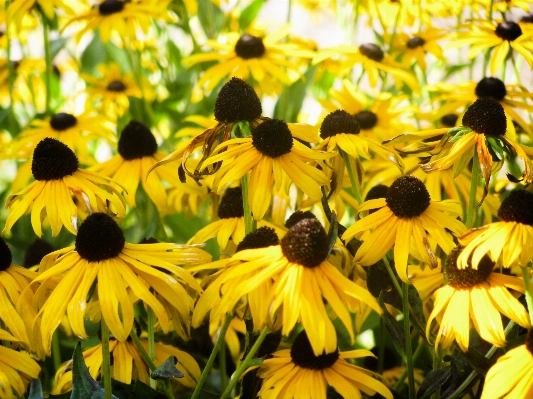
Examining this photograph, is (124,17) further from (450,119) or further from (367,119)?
(450,119)

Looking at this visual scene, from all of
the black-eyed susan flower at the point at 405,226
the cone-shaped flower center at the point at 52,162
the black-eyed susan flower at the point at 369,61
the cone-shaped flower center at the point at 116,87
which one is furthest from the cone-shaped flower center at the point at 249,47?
the black-eyed susan flower at the point at 405,226

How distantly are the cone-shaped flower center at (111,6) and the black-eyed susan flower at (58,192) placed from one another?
0.86 meters

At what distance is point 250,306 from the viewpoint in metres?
0.82

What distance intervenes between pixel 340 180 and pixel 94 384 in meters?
0.46

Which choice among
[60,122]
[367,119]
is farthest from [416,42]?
[60,122]

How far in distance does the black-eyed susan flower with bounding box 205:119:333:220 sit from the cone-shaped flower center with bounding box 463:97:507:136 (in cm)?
20

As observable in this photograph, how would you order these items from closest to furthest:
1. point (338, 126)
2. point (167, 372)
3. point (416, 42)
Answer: point (167, 372)
point (338, 126)
point (416, 42)

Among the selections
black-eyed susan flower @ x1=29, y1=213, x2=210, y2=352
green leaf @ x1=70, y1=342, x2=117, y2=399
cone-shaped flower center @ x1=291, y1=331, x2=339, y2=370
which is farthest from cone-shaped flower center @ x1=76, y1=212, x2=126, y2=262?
cone-shaped flower center @ x1=291, y1=331, x2=339, y2=370

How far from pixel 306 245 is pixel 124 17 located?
1.20 meters

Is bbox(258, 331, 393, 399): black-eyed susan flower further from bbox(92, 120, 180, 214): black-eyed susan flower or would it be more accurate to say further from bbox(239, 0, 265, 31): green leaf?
bbox(239, 0, 265, 31): green leaf

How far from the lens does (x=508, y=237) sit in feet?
2.72

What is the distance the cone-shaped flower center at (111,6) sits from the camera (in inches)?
74.2

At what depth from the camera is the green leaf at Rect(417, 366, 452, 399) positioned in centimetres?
88

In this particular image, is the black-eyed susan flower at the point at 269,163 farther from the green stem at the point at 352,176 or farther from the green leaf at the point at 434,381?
the green leaf at the point at 434,381
